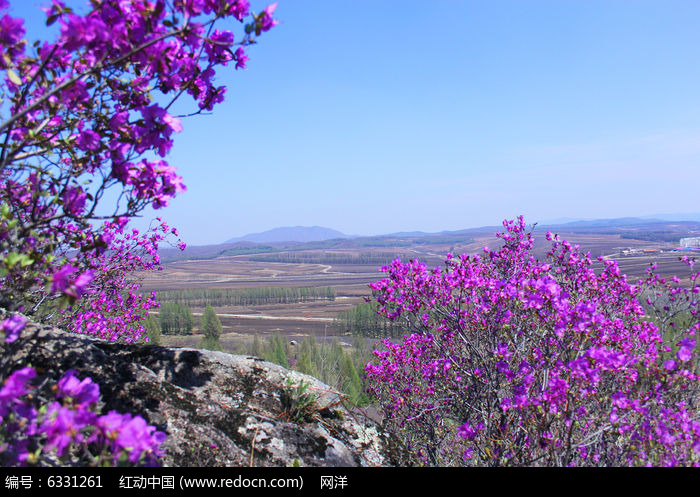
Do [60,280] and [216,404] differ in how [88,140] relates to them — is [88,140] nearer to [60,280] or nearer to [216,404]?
[60,280]

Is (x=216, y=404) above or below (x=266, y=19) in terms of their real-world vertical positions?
below

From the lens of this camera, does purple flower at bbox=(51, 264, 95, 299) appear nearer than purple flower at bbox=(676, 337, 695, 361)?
Yes

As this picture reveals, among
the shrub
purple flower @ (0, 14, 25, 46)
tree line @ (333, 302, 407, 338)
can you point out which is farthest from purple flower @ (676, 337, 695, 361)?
tree line @ (333, 302, 407, 338)

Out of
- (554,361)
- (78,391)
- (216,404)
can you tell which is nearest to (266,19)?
(78,391)

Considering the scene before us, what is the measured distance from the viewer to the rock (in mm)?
3096

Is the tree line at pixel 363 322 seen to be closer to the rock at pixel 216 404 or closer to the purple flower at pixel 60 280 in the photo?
the rock at pixel 216 404

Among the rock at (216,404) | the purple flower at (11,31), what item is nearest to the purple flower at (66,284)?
the rock at (216,404)

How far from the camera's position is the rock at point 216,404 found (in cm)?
310

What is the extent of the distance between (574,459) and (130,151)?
508 centimetres

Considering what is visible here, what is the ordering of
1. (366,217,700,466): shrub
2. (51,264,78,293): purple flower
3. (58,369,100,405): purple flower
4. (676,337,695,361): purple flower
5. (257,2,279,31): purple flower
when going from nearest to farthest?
(58,369,100,405): purple flower
(51,264,78,293): purple flower
(257,2,279,31): purple flower
(676,337,695,361): purple flower
(366,217,700,466): shrub

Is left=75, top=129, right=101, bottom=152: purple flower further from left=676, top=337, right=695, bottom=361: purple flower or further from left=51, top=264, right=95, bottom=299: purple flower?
left=676, top=337, right=695, bottom=361: purple flower

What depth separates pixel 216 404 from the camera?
3.59 metres
